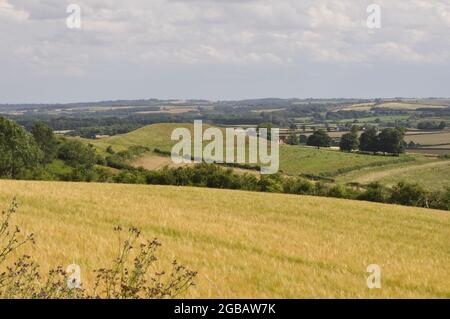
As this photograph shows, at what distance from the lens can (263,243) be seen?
47.6 feet

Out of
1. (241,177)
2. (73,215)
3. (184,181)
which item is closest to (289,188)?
(241,177)

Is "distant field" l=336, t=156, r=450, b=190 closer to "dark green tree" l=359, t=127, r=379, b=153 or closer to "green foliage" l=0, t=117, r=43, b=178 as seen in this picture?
"dark green tree" l=359, t=127, r=379, b=153

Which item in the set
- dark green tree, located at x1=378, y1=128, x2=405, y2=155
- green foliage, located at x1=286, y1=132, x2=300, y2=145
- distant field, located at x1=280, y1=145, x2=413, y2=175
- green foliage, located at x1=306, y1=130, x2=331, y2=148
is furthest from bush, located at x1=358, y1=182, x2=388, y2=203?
green foliage, located at x1=286, y1=132, x2=300, y2=145

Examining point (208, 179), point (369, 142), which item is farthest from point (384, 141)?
point (208, 179)

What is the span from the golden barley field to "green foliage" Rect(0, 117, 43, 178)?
158ft

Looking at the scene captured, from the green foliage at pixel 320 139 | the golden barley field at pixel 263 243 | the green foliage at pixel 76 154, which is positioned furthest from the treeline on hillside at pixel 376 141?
the golden barley field at pixel 263 243

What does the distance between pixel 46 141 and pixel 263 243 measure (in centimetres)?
8906

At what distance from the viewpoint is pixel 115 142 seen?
14050cm

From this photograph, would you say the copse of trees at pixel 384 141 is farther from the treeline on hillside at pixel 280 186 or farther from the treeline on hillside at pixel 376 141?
the treeline on hillside at pixel 280 186

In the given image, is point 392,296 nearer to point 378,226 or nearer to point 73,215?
point 73,215

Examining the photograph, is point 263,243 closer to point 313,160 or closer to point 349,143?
point 313,160

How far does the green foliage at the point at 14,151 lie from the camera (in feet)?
229

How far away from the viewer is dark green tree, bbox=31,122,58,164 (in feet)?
316
